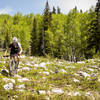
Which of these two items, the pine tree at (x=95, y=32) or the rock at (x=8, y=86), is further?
the pine tree at (x=95, y=32)

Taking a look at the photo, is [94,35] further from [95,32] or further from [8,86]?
[8,86]

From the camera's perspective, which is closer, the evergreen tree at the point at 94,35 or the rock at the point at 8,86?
the rock at the point at 8,86

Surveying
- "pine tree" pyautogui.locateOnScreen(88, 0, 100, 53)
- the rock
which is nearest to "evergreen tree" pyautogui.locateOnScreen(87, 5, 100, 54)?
"pine tree" pyautogui.locateOnScreen(88, 0, 100, 53)

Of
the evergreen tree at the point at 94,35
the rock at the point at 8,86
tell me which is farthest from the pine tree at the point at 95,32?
the rock at the point at 8,86

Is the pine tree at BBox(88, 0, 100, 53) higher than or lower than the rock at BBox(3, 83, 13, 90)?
higher

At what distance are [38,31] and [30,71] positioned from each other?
1497 inches

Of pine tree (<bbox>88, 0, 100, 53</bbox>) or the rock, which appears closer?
the rock

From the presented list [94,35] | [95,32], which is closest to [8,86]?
[94,35]

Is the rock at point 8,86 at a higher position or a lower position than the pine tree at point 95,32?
lower

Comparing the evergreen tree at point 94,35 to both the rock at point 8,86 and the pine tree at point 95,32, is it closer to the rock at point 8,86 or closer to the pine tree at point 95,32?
the pine tree at point 95,32

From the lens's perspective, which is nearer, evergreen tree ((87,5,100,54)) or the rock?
the rock

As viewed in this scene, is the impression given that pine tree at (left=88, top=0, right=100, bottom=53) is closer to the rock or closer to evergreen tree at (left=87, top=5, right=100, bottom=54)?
evergreen tree at (left=87, top=5, right=100, bottom=54)

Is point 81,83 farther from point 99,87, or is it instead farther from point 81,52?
point 81,52

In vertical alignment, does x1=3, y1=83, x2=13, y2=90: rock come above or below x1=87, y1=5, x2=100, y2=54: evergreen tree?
below
